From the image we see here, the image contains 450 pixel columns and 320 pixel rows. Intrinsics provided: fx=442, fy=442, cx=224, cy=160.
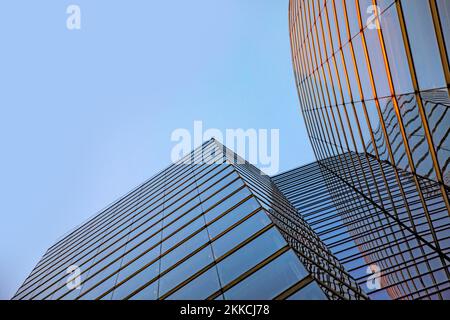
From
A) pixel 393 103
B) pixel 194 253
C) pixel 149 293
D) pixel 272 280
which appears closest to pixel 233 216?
pixel 194 253

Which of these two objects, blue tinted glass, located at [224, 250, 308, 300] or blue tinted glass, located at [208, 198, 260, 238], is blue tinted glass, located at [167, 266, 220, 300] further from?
blue tinted glass, located at [208, 198, 260, 238]

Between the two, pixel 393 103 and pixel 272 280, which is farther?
pixel 393 103

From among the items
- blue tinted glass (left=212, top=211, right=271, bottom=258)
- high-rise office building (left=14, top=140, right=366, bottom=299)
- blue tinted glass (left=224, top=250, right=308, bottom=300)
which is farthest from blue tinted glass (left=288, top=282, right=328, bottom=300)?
blue tinted glass (left=212, top=211, right=271, bottom=258)

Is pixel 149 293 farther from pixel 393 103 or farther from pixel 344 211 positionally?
pixel 344 211

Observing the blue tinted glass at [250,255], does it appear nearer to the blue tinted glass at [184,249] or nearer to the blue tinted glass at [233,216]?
the blue tinted glass at [233,216]

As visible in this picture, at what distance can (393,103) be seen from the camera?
1080cm

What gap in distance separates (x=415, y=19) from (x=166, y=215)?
38.1 ft

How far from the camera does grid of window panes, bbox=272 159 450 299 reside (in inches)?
387

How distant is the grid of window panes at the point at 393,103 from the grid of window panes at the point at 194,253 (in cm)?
329

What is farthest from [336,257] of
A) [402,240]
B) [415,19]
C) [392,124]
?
[415,19]

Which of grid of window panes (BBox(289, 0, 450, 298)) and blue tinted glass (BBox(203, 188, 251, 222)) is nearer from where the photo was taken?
grid of window panes (BBox(289, 0, 450, 298))

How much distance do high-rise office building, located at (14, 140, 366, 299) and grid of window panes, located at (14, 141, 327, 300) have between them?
0.03 m

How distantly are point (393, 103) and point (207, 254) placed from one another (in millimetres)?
5891
